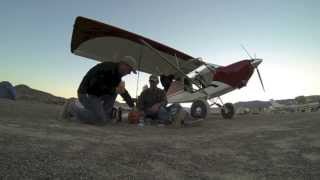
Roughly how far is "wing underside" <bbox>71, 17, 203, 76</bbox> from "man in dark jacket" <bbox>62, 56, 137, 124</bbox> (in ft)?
9.69

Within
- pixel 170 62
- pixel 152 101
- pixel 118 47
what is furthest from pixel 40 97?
pixel 152 101

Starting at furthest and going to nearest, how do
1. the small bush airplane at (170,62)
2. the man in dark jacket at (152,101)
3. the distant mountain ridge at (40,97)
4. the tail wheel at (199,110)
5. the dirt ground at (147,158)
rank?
the distant mountain ridge at (40,97) → the small bush airplane at (170,62) → the tail wheel at (199,110) → the man in dark jacket at (152,101) → the dirt ground at (147,158)

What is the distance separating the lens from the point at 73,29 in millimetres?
8891

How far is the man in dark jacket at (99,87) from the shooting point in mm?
Answer: 5902

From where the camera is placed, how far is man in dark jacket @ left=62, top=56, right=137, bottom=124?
5.90m

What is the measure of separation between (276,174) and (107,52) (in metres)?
8.18

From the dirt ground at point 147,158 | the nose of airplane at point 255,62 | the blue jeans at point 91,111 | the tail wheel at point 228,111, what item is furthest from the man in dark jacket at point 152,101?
the nose of airplane at point 255,62

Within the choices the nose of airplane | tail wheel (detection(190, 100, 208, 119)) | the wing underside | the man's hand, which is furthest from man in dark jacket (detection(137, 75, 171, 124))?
the nose of airplane

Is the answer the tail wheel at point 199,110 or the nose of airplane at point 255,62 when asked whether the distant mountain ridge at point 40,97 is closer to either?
the nose of airplane at point 255,62

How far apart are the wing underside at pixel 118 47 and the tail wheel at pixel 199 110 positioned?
118cm

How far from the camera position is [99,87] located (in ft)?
20.0

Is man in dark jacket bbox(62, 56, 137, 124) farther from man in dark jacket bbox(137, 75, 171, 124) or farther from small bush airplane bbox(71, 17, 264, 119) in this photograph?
small bush airplane bbox(71, 17, 264, 119)

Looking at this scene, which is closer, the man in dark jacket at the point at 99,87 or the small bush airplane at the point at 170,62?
the man in dark jacket at the point at 99,87

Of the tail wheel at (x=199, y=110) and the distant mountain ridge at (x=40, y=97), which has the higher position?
the distant mountain ridge at (x=40, y=97)
